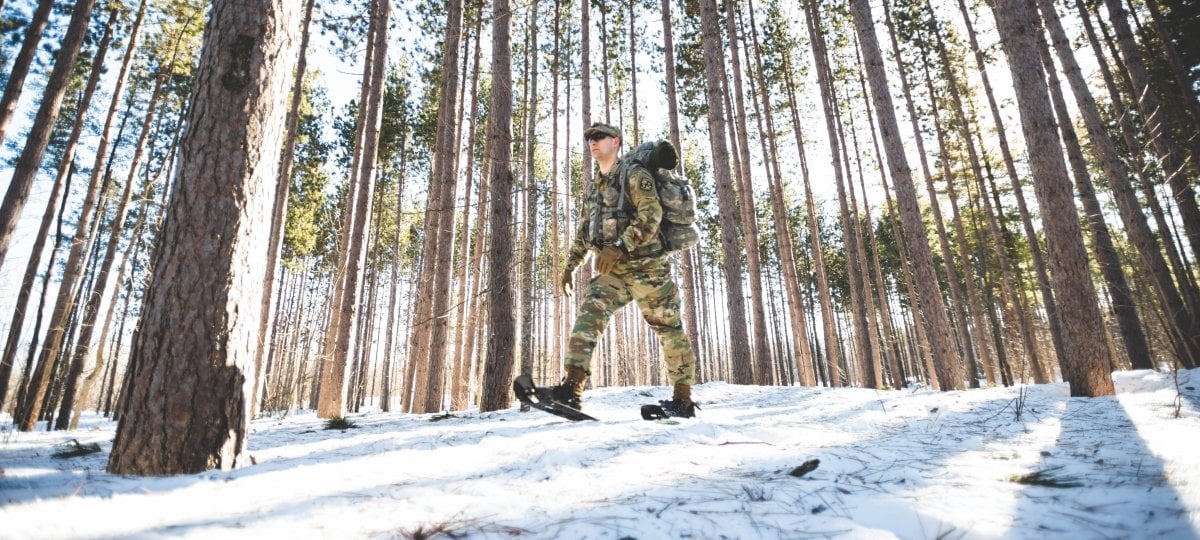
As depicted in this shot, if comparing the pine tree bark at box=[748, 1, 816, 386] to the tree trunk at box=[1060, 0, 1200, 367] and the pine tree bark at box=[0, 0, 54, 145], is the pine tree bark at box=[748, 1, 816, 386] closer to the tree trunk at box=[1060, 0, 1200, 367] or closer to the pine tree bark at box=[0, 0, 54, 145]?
the tree trunk at box=[1060, 0, 1200, 367]

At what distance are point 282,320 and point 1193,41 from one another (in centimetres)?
3347

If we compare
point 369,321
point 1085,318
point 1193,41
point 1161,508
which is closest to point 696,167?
point 1193,41

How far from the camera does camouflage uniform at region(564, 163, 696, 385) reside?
9.58ft

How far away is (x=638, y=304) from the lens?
3.05m

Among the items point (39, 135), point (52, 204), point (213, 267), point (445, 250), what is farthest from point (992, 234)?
point (52, 204)

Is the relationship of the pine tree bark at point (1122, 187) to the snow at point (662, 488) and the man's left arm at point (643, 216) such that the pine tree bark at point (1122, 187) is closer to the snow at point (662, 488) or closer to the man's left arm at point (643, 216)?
the snow at point (662, 488)

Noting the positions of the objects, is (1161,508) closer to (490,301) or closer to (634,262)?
(634,262)

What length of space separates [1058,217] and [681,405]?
379 centimetres

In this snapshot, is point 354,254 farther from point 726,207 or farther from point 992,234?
point 992,234

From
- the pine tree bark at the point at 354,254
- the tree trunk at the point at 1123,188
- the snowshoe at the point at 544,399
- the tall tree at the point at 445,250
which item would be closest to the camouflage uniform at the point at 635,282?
the snowshoe at the point at 544,399

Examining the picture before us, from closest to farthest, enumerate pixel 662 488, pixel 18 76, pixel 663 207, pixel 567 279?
pixel 662 488, pixel 663 207, pixel 567 279, pixel 18 76

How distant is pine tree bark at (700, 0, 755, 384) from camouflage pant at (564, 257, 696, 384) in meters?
4.52

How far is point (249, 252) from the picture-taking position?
1.92 metres

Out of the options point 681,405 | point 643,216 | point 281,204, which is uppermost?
point 281,204
